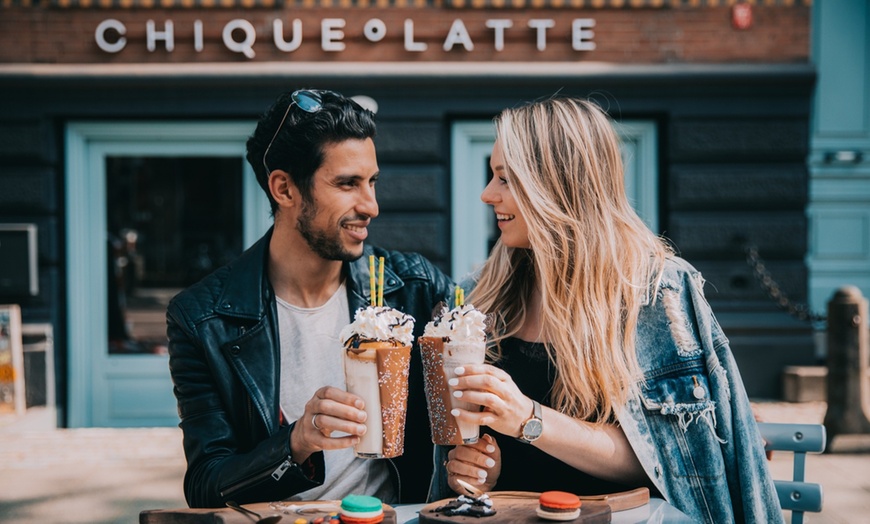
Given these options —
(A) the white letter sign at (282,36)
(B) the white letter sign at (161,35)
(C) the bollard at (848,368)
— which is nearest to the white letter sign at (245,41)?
(A) the white letter sign at (282,36)

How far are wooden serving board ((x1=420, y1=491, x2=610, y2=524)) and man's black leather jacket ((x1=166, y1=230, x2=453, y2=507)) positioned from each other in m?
0.39

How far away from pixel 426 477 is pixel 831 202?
6348 mm

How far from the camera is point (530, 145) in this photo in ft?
7.31

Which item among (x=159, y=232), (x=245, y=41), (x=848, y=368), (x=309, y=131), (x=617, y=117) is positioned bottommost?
(x=848, y=368)

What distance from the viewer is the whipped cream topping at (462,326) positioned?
1.91m

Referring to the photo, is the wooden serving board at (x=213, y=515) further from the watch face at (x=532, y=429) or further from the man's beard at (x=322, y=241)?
the man's beard at (x=322, y=241)

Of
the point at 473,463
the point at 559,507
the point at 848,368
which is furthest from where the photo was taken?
the point at 848,368

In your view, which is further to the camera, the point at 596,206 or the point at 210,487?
the point at 596,206

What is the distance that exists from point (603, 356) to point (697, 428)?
30 centimetres

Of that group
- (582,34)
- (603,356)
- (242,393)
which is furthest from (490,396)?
(582,34)

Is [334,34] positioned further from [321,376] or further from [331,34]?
[321,376]

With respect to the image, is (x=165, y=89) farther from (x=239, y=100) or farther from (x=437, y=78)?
(x=437, y=78)

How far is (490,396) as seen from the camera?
183cm

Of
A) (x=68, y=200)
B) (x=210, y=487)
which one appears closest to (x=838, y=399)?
(x=210, y=487)
